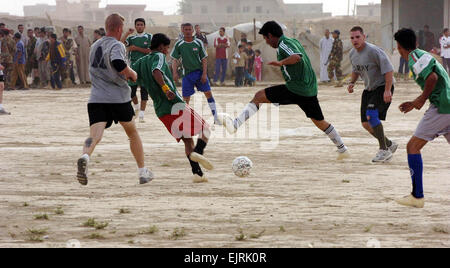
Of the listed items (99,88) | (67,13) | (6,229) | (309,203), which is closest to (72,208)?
(6,229)

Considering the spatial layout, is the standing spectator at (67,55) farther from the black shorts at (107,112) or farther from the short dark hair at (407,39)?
the short dark hair at (407,39)

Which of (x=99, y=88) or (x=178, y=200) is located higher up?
(x=99, y=88)

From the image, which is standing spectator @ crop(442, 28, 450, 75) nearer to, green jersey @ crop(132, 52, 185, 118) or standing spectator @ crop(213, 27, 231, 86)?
standing spectator @ crop(213, 27, 231, 86)

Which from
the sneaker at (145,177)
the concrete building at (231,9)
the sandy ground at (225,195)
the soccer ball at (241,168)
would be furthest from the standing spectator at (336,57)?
the concrete building at (231,9)

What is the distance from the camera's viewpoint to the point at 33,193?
787 cm

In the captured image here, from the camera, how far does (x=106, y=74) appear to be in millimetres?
7871

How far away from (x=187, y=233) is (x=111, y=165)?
4103mm

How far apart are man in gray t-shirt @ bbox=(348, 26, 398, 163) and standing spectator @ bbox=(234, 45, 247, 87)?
18.4 m

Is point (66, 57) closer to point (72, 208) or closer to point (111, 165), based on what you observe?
point (111, 165)

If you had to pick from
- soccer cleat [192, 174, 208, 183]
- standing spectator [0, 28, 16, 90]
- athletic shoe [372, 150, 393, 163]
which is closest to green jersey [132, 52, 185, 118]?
soccer cleat [192, 174, 208, 183]

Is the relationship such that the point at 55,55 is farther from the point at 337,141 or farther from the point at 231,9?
the point at 231,9

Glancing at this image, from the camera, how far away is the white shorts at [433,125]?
675 centimetres

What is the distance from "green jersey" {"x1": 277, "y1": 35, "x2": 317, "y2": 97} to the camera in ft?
31.2

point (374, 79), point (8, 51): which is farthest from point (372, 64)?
point (8, 51)
